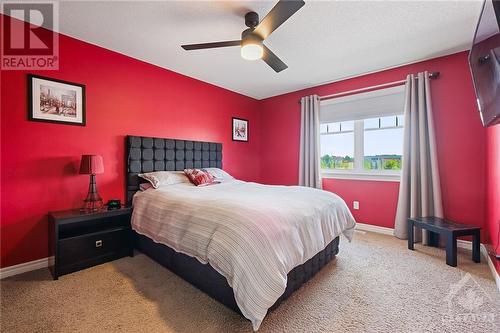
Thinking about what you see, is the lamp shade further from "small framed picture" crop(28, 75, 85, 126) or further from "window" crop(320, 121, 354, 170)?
"window" crop(320, 121, 354, 170)

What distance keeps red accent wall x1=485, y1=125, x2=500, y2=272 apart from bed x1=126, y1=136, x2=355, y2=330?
4.17 feet

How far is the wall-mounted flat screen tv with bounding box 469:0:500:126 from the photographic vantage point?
1.25 metres

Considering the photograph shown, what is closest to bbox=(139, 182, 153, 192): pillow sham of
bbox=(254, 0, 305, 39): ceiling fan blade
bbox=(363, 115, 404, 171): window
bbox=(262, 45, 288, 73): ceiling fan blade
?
bbox=(262, 45, 288, 73): ceiling fan blade

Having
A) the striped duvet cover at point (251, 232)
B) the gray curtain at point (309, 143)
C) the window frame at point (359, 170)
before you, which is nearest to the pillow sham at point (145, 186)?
the striped duvet cover at point (251, 232)

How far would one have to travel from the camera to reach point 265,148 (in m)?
5.00

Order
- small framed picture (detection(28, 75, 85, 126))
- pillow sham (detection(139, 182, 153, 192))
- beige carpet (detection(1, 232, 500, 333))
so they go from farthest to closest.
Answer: pillow sham (detection(139, 182, 153, 192)) → small framed picture (detection(28, 75, 85, 126)) → beige carpet (detection(1, 232, 500, 333))

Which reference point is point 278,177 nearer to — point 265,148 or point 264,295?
point 265,148

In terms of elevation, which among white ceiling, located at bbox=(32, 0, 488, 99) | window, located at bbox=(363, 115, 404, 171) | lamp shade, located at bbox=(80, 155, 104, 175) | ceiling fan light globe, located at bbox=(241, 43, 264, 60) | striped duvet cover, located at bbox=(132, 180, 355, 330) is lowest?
striped duvet cover, located at bbox=(132, 180, 355, 330)

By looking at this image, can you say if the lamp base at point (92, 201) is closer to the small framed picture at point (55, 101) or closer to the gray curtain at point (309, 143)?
the small framed picture at point (55, 101)

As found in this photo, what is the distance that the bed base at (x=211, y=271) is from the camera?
64.6 inches

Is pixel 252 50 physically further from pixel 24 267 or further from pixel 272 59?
pixel 24 267

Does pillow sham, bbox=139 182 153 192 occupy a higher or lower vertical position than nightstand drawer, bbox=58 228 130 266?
higher

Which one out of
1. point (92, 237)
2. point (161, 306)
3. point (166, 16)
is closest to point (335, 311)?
point (161, 306)

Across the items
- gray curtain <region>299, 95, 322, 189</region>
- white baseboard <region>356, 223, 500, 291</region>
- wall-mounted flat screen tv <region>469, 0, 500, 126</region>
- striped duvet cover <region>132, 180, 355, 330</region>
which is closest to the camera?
wall-mounted flat screen tv <region>469, 0, 500, 126</region>
